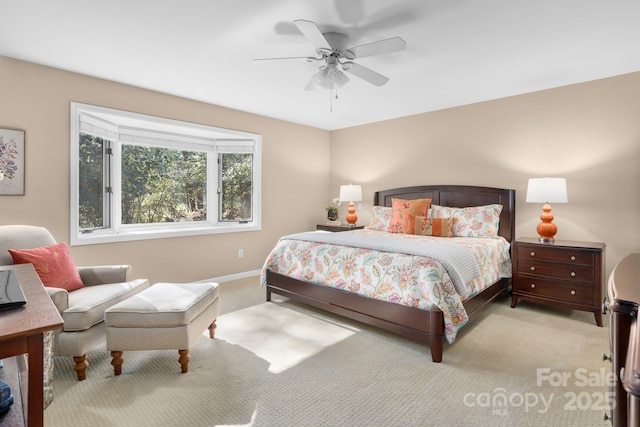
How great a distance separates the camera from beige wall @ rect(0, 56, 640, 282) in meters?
3.10

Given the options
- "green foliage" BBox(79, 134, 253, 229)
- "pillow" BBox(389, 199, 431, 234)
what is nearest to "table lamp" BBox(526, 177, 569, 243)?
"pillow" BBox(389, 199, 431, 234)

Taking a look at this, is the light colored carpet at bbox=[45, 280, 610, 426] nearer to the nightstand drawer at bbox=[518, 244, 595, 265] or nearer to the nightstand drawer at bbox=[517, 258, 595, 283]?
the nightstand drawer at bbox=[517, 258, 595, 283]

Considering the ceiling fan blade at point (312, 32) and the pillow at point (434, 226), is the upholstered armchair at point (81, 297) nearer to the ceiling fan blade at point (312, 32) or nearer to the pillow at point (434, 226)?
the ceiling fan blade at point (312, 32)

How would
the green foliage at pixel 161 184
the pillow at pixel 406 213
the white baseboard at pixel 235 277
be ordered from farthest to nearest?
the white baseboard at pixel 235 277 → the pillow at pixel 406 213 → the green foliage at pixel 161 184

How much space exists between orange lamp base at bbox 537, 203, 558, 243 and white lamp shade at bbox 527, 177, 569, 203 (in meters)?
0.24

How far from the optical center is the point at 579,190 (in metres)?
3.58

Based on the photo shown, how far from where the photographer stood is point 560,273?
3.24m

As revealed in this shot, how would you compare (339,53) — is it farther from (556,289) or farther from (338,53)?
(556,289)

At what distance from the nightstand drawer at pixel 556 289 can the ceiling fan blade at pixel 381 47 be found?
267 cm

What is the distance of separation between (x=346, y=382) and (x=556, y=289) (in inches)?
96.9

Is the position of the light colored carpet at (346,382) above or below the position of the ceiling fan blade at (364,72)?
below

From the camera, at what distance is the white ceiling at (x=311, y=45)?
7.18 ft

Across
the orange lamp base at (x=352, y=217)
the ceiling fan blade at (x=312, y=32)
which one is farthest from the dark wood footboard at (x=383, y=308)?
the ceiling fan blade at (x=312, y=32)

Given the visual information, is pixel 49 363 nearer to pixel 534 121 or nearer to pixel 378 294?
pixel 378 294
